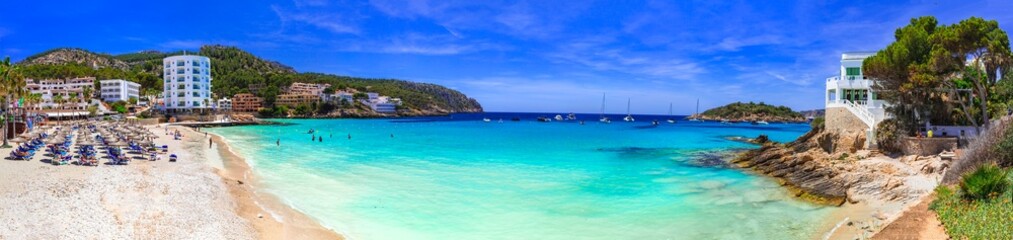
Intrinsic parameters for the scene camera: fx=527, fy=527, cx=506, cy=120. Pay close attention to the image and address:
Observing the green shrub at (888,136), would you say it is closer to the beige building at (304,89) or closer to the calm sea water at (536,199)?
the calm sea water at (536,199)

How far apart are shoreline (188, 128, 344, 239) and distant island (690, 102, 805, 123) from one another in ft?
426

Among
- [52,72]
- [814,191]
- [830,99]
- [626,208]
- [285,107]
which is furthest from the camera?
[285,107]

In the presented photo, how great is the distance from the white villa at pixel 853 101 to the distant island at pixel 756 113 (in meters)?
107

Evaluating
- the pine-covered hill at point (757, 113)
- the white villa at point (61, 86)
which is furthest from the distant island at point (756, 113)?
the white villa at point (61, 86)

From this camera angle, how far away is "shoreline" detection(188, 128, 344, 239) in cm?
1323

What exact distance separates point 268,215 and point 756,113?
139m

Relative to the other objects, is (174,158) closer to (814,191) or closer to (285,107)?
(814,191)

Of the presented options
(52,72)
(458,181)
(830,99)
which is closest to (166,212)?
(458,181)

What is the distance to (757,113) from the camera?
5310 inches

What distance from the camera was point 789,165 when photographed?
25.0m

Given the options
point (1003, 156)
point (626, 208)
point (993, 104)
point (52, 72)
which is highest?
point (52, 72)

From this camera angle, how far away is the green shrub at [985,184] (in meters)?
11.4

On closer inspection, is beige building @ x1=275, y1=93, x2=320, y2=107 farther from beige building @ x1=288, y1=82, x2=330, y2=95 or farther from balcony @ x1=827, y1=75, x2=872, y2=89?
balcony @ x1=827, y1=75, x2=872, y2=89

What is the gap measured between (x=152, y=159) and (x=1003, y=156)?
109 ft
